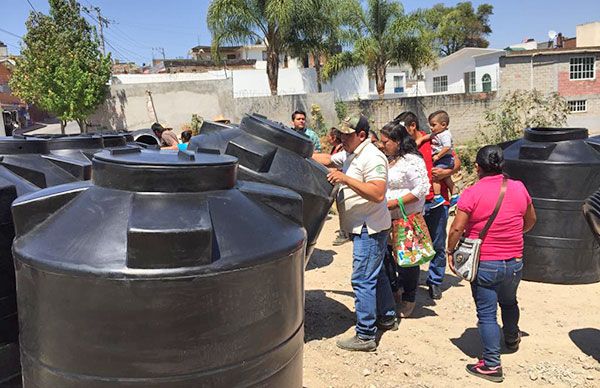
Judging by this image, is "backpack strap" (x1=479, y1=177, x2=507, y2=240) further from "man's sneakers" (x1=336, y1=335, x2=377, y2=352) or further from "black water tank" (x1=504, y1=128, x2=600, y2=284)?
"black water tank" (x1=504, y1=128, x2=600, y2=284)

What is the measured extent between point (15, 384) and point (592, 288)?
534cm

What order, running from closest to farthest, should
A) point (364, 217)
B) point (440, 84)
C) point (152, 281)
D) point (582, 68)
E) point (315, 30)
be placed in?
1. point (152, 281)
2. point (364, 217)
3. point (315, 30)
4. point (582, 68)
5. point (440, 84)

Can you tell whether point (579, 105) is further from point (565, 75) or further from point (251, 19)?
point (251, 19)

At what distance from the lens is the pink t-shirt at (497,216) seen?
3686mm

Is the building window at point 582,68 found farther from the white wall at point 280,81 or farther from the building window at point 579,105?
the white wall at point 280,81

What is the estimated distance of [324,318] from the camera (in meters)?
4.85

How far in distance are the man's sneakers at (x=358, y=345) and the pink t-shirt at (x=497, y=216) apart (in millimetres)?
1088

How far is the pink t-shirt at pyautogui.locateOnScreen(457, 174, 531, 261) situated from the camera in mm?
3686

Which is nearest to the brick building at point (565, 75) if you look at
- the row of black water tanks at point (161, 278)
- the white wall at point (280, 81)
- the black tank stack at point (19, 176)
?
the white wall at point (280, 81)

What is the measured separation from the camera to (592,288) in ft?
18.4

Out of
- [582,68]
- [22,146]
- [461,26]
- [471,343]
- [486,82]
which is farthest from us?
[461,26]

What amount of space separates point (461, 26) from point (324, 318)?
167 ft

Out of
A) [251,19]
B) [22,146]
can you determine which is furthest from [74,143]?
[251,19]

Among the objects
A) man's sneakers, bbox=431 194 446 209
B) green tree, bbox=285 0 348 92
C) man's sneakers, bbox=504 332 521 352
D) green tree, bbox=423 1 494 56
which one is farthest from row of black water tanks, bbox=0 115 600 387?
green tree, bbox=423 1 494 56
